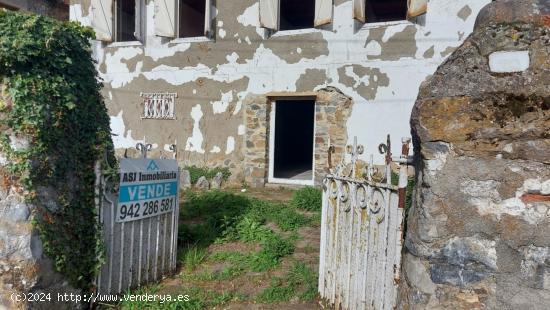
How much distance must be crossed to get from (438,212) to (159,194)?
2.82 metres

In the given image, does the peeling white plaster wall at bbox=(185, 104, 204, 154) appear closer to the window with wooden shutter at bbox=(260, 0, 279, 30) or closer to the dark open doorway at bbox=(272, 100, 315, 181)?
the dark open doorway at bbox=(272, 100, 315, 181)

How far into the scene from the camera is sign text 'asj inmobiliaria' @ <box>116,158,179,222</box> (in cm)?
363

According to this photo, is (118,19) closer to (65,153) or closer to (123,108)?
(123,108)

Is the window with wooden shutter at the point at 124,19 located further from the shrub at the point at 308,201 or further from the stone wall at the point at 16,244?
the stone wall at the point at 16,244

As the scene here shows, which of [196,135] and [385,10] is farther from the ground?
[385,10]

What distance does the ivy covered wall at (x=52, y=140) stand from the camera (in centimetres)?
292

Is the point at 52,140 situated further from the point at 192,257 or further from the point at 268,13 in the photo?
the point at 268,13

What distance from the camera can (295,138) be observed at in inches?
510

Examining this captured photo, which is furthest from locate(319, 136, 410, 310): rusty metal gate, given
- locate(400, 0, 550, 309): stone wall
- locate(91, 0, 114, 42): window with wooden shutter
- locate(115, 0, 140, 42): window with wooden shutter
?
locate(115, 0, 140, 42): window with wooden shutter

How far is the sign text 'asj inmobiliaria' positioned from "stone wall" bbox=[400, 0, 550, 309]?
254 centimetres

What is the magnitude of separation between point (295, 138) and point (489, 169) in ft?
36.1

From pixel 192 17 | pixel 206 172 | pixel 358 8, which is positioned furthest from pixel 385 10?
pixel 206 172

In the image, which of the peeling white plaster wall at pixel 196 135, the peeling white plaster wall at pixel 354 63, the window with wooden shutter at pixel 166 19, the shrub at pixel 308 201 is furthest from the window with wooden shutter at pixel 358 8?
the window with wooden shutter at pixel 166 19

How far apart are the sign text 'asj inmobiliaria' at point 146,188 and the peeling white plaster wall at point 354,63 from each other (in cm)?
469
